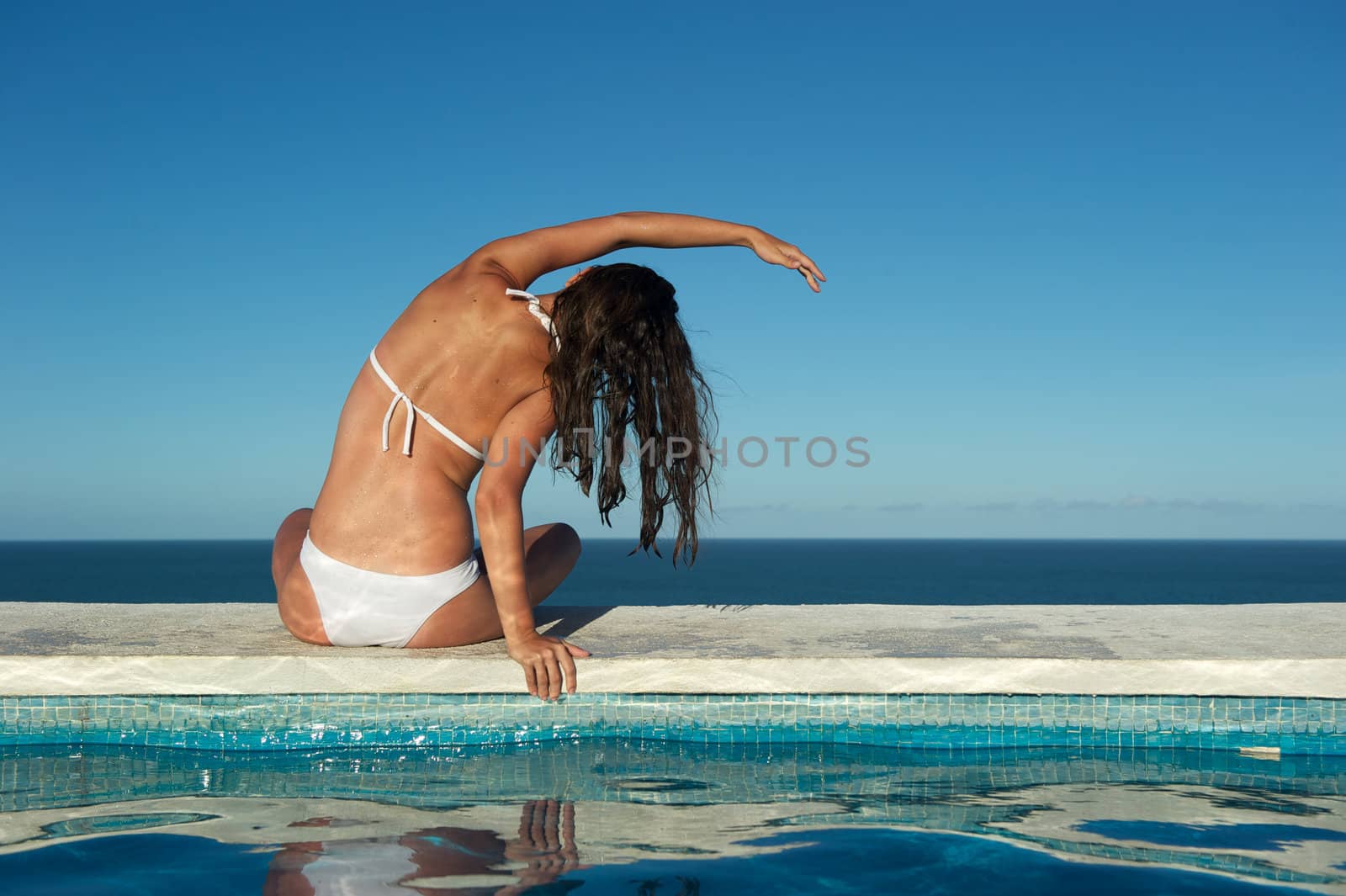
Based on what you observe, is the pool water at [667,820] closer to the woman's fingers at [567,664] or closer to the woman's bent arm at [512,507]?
the woman's fingers at [567,664]

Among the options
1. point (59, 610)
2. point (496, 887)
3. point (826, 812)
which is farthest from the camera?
point (59, 610)

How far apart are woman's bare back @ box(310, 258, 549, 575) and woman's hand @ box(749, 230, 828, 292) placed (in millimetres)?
804

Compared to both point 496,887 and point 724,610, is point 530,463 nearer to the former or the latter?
point 496,887

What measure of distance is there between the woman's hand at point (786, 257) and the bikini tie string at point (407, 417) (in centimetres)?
125

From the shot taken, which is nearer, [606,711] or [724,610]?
[606,711]

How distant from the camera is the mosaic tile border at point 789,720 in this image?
335cm

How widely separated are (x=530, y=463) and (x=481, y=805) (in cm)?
97

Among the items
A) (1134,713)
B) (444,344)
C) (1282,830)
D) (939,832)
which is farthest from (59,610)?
(1282,830)

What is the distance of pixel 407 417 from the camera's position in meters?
3.14

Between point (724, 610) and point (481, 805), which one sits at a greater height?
point (724, 610)

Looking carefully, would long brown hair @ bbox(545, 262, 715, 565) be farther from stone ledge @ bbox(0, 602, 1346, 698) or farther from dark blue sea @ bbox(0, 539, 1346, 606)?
dark blue sea @ bbox(0, 539, 1346, 606)

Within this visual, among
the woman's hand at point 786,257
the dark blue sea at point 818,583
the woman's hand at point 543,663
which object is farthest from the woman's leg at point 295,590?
the dark blue sea at point 818,583

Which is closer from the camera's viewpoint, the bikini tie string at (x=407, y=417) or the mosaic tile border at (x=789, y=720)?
the bikini tie string at (x=407, y=417)

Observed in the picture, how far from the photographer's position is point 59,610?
183 inches
